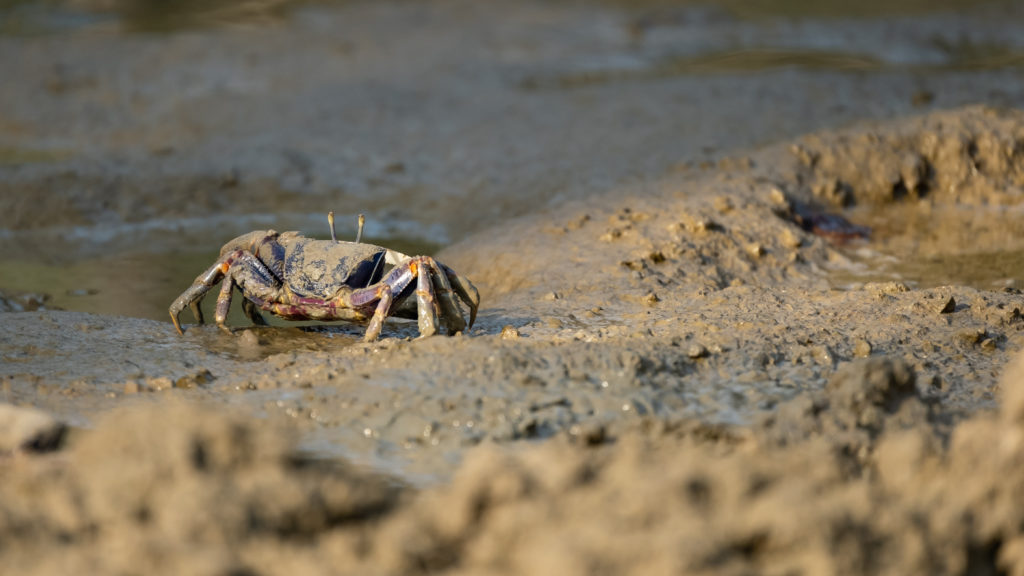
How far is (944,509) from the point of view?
2537 mm

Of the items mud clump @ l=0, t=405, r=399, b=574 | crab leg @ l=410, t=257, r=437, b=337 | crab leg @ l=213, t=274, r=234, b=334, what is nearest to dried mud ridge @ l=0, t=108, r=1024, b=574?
mud clump @ l=0, t=405, r=399, b=574

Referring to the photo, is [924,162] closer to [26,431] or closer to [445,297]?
[445,297]

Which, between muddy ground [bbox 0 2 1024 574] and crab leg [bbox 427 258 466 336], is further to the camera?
crab leg [bbox 427 258 466 336]

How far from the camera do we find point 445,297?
15.0 ft

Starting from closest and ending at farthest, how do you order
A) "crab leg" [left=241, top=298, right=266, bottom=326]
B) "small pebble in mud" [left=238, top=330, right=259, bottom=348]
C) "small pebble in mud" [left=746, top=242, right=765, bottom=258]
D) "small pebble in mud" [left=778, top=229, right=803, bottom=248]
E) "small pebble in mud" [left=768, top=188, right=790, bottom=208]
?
1. "small pebble in mud" [left=238, top=330, right=259, bottom=348]
2. "crab leg" [left=241, top=298, right=266, bottom=326]
3. "small pebble in mud" [left=746, top=242, right=765, bottom=258]
4. "small pebble in mud" [left=778, top=229, right=803, bottom=248]
5. "small pebble in mud" [left=768, top=188, right=790, bottom=208]

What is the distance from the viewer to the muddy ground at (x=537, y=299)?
2510mm

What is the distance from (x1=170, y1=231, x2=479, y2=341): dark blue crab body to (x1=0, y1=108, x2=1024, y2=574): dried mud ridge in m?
0.18

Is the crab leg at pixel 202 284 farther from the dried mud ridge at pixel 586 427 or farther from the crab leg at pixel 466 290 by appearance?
the crab leg at pixel 466 290

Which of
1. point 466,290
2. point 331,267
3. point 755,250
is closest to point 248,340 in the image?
point 331,267

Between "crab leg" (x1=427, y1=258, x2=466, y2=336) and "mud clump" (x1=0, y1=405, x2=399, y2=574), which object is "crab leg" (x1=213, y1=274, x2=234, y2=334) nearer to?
"crab leg" (x1=427, y1=258, x2=466, y2=336)

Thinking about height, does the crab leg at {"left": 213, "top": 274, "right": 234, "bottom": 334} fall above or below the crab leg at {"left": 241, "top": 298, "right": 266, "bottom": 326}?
above

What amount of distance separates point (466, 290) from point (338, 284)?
1.75 ft

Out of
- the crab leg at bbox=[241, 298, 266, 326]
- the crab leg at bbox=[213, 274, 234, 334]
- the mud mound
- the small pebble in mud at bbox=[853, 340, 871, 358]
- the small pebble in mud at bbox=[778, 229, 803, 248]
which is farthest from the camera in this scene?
the mud mound

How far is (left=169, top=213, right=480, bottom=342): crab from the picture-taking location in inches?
176
